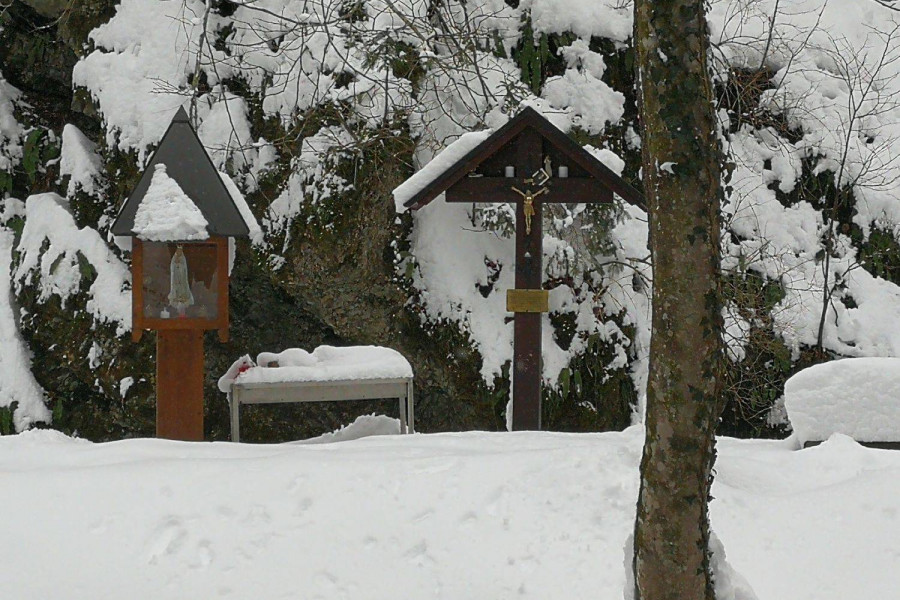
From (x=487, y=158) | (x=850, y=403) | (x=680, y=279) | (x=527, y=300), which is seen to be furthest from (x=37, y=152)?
(x=680, y=279)

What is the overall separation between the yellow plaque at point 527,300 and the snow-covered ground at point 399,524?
5.62 ft

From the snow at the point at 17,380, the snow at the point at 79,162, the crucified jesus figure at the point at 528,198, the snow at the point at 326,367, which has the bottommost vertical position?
the snow at the point at 17,380

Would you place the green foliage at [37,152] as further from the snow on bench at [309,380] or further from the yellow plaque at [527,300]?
the yellow plaque at [527,300]

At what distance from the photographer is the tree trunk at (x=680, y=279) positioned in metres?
2.54

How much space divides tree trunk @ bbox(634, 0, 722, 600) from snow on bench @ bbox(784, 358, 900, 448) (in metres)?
2.34

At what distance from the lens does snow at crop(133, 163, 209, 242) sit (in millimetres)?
4793

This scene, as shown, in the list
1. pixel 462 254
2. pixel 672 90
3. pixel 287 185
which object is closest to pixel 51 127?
pixel 287 185

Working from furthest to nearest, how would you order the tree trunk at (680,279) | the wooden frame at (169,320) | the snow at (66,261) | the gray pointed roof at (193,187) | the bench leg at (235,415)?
the snow at (66,261) < the bench leg at (235,415) < the wooden frame at (169,320) < the gray pointed roof at (193,187) < the tree trunk at (680,279)

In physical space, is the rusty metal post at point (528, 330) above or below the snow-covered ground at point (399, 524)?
above

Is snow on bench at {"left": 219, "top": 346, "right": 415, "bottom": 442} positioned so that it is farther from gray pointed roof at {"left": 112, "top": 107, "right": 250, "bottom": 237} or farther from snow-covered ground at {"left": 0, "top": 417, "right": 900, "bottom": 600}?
snow-covered ground at {"left": 0, "top": 417, "right": 900, "bottom": 600}

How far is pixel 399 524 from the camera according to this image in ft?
11.3

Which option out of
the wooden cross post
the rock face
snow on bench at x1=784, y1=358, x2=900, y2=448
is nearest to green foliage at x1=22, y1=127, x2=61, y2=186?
the rock face

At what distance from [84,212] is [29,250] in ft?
2.50

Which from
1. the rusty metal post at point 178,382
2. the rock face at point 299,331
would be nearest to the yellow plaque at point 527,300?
the rusty metal post at point 178,382
